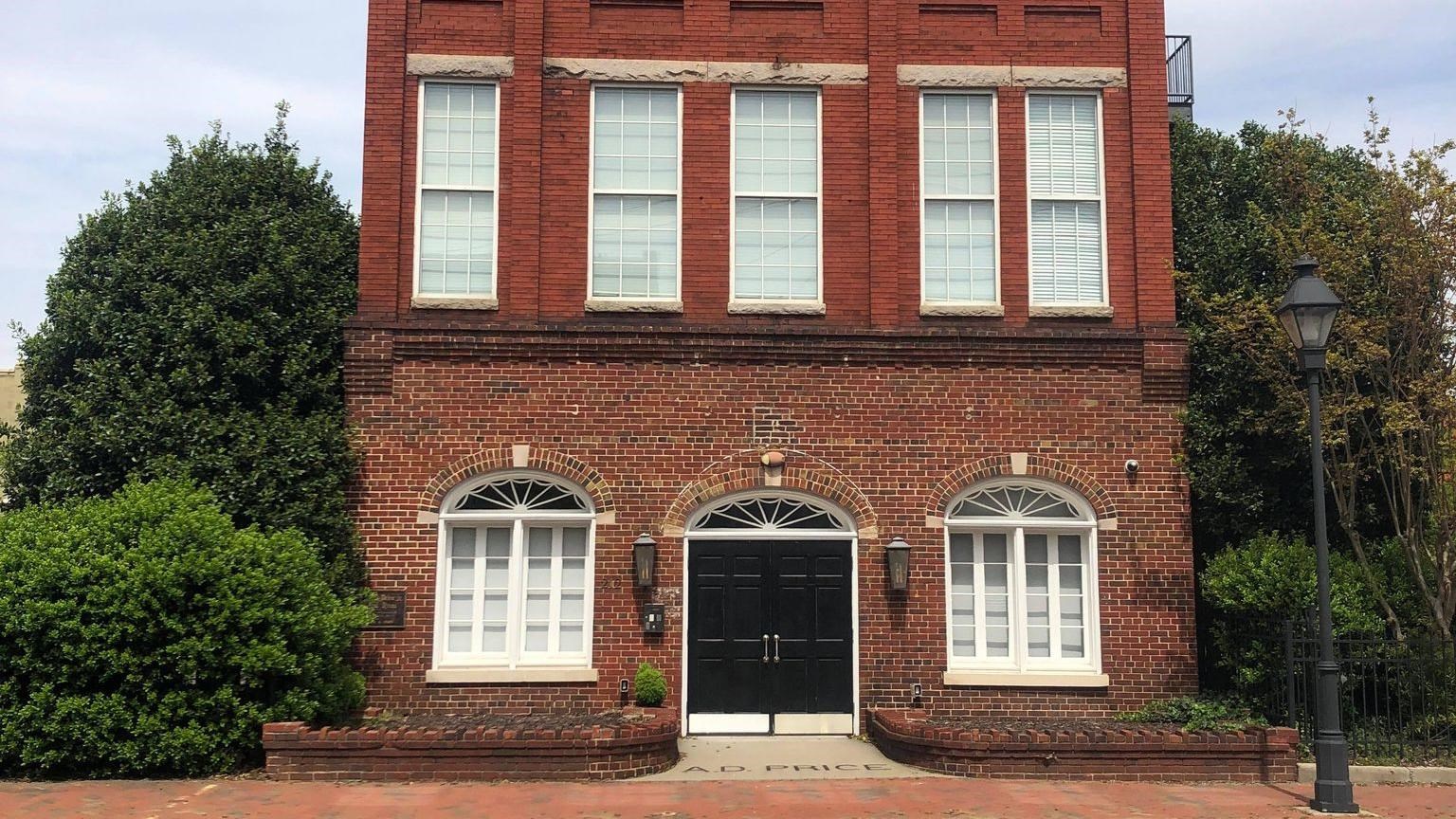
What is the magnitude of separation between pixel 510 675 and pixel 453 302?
4.17 m

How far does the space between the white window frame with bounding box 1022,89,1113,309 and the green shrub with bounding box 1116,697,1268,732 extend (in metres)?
4.48

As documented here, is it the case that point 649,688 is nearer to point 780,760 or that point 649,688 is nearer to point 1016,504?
point 780,760

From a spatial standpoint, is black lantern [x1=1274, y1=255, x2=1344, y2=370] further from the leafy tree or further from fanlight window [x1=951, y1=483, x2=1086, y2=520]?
the leafy tree

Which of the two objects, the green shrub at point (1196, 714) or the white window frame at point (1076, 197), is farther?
the white window frame at point (1076, 197)

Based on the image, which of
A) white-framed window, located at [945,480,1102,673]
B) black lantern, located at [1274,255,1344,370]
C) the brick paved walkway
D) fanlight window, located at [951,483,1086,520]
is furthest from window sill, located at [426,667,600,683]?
black lantern, located at [1274,255,1344,370]

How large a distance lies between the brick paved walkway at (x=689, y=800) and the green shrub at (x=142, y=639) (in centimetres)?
36

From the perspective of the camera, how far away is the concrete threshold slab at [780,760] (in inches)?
439

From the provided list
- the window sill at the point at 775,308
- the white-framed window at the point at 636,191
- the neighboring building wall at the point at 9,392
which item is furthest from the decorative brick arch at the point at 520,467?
the neighboring building wall at the point at 9,392

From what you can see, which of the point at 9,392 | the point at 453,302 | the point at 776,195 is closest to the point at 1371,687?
the point at 776,195

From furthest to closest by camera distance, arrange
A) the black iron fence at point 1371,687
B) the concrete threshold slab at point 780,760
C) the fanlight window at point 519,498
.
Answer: the fanlight window at point 519,498, the black iron fence at point 1371,687, the concrete threshold slab at point 780,760

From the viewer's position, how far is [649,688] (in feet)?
41.2

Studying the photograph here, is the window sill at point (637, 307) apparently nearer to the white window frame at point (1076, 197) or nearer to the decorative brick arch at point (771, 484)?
the decorative brick arch at point (771, 484)

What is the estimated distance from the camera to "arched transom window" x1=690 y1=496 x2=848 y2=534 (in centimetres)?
1323

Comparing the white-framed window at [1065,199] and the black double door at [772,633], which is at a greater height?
the white-framed window at [1065,199]
